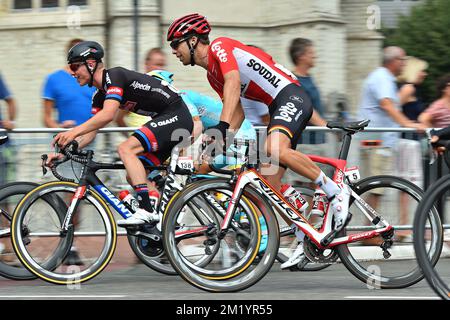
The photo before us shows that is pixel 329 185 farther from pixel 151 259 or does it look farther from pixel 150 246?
pixel 151 259

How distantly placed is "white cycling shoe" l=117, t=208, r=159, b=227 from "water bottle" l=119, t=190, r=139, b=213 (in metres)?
0.07

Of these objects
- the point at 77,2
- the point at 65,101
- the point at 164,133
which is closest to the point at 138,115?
the point at 65,101

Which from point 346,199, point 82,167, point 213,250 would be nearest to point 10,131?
point 82,167

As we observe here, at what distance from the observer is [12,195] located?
8086 mm

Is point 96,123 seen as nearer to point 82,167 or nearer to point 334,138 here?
point 82,167

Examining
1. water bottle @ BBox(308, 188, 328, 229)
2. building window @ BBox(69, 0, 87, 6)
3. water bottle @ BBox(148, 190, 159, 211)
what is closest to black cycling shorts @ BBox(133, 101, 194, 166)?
water bottle @ BBox(148, 190, 159, 211)

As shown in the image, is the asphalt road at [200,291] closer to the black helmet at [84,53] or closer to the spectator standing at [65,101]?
the black helmet at [84,53]

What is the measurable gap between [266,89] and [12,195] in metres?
2.11

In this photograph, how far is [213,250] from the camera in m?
7.67

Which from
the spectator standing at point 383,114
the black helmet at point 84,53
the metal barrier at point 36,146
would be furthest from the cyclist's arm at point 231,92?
the spectator standing at point 383,114

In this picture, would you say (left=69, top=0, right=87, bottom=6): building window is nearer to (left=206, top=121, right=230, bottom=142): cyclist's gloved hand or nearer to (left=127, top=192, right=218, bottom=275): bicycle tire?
(left=127, top=192, right=218, bottom=275): bicycle tire

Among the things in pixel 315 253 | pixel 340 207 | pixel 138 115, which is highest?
pixel 138 115

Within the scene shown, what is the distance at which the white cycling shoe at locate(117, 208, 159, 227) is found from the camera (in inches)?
316

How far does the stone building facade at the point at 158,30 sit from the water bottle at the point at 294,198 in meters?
12.4
